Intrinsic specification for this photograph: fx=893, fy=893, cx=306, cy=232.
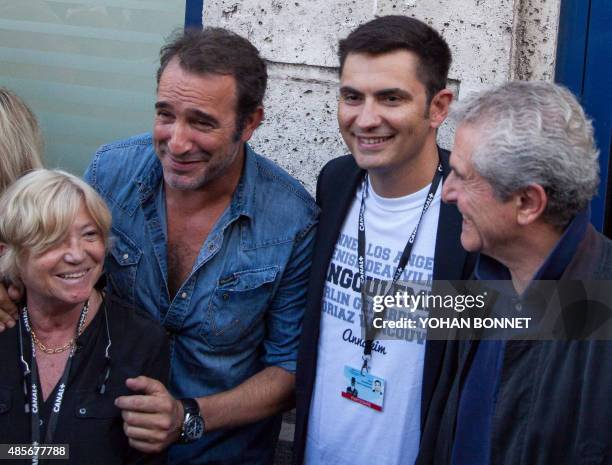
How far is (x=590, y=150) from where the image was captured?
228 cm

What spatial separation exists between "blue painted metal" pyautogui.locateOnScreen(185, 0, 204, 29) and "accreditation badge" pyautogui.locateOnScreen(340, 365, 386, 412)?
2.00 meters

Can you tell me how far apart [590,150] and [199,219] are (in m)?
1.31

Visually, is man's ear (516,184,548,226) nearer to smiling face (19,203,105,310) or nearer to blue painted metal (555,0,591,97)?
smiling face (19,203,105,310)

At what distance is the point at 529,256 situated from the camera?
234 cm

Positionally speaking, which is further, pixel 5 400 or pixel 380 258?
pixel 380 258

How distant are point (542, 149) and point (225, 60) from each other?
1161 millimetres

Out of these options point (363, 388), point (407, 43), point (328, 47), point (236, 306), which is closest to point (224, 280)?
point (236, 306)

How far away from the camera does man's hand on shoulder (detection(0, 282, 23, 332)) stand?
266 centimetres

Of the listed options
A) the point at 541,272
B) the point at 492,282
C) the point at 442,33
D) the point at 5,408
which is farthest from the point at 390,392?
the point at 442,33

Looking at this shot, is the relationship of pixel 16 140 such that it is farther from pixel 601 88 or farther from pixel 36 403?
pixel 601 88

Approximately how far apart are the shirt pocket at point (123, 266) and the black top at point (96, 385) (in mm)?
197

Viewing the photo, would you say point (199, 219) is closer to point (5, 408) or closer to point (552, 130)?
point (5, 408)

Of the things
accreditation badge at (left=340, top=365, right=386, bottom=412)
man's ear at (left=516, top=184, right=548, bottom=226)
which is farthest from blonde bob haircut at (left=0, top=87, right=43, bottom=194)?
man's ear at (left=516, top=184, right=548, bottom=226)

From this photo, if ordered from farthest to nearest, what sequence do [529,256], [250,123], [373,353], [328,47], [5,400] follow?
[328,47], [250,123], [373,353], [5,400], [529,256]
